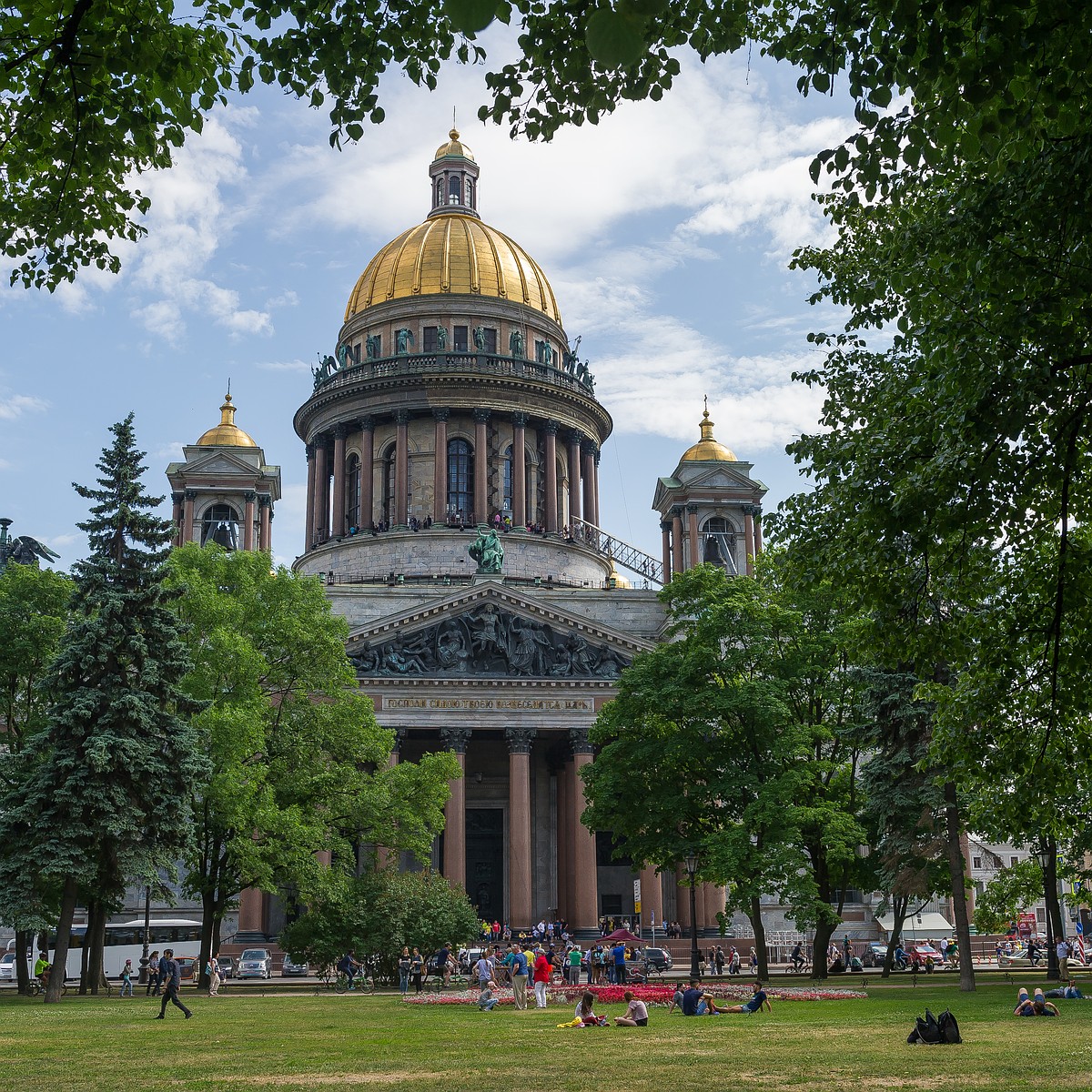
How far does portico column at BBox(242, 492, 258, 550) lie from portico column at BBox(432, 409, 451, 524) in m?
10.6

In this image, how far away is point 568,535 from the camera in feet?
271

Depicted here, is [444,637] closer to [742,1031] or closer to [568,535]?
[568,535]

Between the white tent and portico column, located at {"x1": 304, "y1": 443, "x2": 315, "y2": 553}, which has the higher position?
portico column, located at {"x1": 304, "y1": 443, "x2": 315, "y2": 553}

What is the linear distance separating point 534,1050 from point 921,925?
5027 cm

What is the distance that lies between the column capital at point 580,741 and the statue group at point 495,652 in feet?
7.98

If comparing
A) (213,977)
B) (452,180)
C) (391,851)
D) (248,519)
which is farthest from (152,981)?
(452,180)

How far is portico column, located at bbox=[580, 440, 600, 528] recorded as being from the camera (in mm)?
85812

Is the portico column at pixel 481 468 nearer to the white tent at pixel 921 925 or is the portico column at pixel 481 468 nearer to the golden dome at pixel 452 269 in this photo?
the golden dome at pixel 452 269

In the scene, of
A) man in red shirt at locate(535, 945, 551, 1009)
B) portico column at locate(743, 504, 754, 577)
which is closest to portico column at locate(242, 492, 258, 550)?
portico column at locate(743, 504, 754, 577)

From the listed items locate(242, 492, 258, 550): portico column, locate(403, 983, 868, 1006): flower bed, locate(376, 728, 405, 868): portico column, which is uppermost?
locate(242, 492, 258, 550): portico column

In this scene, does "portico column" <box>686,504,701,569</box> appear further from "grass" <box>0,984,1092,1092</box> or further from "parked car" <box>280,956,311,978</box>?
"grass" <box>0,984,1092,1092</box>

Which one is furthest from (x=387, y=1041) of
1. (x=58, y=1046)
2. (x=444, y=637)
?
(x=444, y=637)

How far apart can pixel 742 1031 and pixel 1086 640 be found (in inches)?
379

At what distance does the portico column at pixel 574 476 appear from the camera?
275 ft
